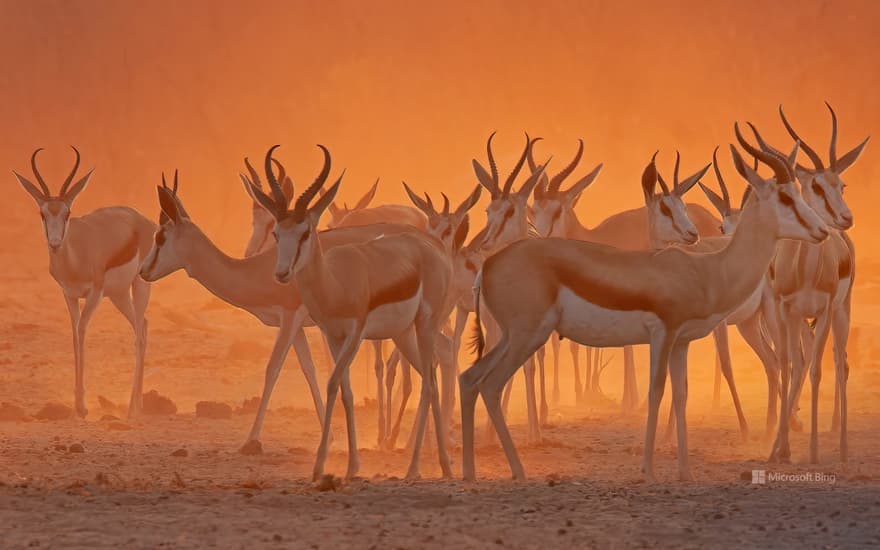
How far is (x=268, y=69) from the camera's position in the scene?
6116 centimetres

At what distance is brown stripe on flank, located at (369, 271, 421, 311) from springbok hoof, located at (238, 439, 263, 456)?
120 inches

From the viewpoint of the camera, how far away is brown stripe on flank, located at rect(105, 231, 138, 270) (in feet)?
59.1

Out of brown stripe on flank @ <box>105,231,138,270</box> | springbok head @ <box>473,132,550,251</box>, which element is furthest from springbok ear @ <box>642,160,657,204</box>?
brown stripe on flank @ <box>105,231,138,270</box>

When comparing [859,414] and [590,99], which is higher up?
[590,99]

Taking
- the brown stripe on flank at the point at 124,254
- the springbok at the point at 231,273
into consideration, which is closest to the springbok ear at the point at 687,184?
the springbok at the point at 231,273

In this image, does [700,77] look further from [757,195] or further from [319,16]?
[757,195]

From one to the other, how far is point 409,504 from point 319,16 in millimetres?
55089

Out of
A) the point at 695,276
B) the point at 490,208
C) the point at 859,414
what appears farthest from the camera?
the point at 859,414

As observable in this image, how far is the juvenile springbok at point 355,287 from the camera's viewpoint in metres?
11.1

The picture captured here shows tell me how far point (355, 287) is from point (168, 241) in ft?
10.7

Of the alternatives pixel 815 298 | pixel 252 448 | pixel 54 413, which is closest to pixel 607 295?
pixel 815 298

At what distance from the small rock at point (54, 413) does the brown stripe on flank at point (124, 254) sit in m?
1.81

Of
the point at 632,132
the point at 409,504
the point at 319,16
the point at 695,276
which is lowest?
the point at 409,504

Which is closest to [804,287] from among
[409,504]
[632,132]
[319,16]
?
[409,504]
